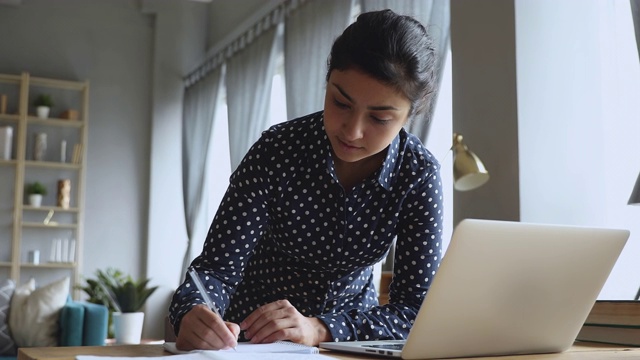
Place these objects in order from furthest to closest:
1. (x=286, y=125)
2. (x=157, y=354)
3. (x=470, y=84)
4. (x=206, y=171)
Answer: (x=206, y=171), (x=470, y=84), (x=286, y=125), (x=157, y=354)

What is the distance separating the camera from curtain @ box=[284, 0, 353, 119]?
4543 mm

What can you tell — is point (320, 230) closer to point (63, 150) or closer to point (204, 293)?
point (204, 293)

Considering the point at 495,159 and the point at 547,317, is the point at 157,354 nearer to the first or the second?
the point at 547,317

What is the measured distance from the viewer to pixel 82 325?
4836 mm

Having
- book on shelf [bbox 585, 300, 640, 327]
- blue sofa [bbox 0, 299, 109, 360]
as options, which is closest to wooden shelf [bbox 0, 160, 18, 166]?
blue sofa [bbox 0, 299, 109, 360]

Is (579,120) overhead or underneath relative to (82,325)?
overhead

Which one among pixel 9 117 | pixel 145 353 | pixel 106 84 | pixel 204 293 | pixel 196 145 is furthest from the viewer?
pixel 106 84

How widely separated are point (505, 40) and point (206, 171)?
419 centimetres

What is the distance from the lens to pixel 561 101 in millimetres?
2822

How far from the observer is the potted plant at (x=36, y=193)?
6770mm

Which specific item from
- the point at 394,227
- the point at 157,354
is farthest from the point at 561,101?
the point at 157,354

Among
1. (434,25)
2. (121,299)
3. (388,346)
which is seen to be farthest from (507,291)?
(121,299)

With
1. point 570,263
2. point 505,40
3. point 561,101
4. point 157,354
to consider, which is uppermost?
point 505,40

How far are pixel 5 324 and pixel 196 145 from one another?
2533mm
